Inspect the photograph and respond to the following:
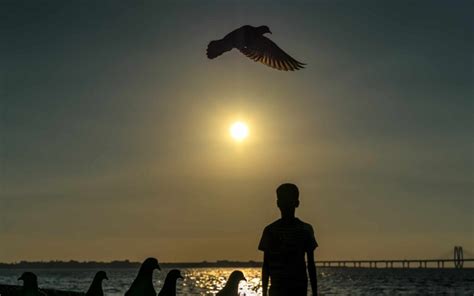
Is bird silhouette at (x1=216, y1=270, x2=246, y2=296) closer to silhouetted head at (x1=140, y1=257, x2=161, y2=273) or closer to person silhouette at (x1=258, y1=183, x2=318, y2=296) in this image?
silhouetted head at (x1=140, y1=257, x2=161, y2=273)

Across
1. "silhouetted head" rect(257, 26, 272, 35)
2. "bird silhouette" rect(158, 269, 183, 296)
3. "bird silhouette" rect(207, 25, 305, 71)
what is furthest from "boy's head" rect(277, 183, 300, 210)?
"silhouetted head" rect(257, 26, 272, 35)

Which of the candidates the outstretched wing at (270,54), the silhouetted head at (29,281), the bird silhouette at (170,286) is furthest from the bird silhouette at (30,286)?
the outstretched wing at (270,54)

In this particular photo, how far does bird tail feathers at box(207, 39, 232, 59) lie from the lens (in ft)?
53.0

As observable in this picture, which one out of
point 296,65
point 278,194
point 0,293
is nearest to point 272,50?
point 296,65

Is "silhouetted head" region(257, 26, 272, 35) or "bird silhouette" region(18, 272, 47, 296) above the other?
"silhouetted head" region(257, 26, 272, 35)

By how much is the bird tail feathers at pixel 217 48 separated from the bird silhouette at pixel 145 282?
580 cm

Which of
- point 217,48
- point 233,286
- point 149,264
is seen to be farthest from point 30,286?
point 217,48

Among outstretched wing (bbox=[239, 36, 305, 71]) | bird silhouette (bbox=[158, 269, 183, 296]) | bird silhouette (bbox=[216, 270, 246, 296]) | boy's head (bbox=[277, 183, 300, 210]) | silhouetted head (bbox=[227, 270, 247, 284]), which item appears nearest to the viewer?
boy's head (bbox=[277, 183, 300, 210])

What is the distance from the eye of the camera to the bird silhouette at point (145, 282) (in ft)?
35.9

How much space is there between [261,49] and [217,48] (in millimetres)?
1861

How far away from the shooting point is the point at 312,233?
7883 mm

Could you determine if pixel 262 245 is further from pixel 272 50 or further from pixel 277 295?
pixel 272 50

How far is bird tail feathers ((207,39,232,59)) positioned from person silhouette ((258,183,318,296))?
835cm

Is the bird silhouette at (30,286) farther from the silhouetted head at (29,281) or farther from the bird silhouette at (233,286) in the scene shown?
the bird silhouette at (233,286)
